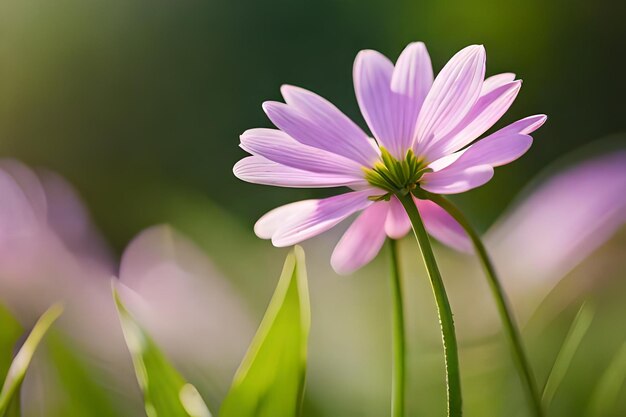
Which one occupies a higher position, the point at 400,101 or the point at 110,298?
the point at 400,101

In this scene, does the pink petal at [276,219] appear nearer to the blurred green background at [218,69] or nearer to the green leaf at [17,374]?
the green leaf at [17,374]

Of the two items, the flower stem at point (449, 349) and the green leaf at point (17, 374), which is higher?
the flower stem at point (449, 349)

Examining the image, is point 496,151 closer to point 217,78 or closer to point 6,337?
point 6,337

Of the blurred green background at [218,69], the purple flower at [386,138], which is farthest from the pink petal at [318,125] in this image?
the blurred green background at [218,69]

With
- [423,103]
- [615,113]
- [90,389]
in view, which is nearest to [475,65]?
[423,103]

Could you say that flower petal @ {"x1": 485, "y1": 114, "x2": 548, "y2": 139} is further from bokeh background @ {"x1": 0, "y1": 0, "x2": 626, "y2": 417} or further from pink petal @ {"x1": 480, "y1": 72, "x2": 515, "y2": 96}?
bokeh background @ {"x1": 0, "y1": 0, "x2": 626, "y2": 417}

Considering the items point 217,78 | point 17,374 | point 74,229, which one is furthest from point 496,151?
point 217,78
